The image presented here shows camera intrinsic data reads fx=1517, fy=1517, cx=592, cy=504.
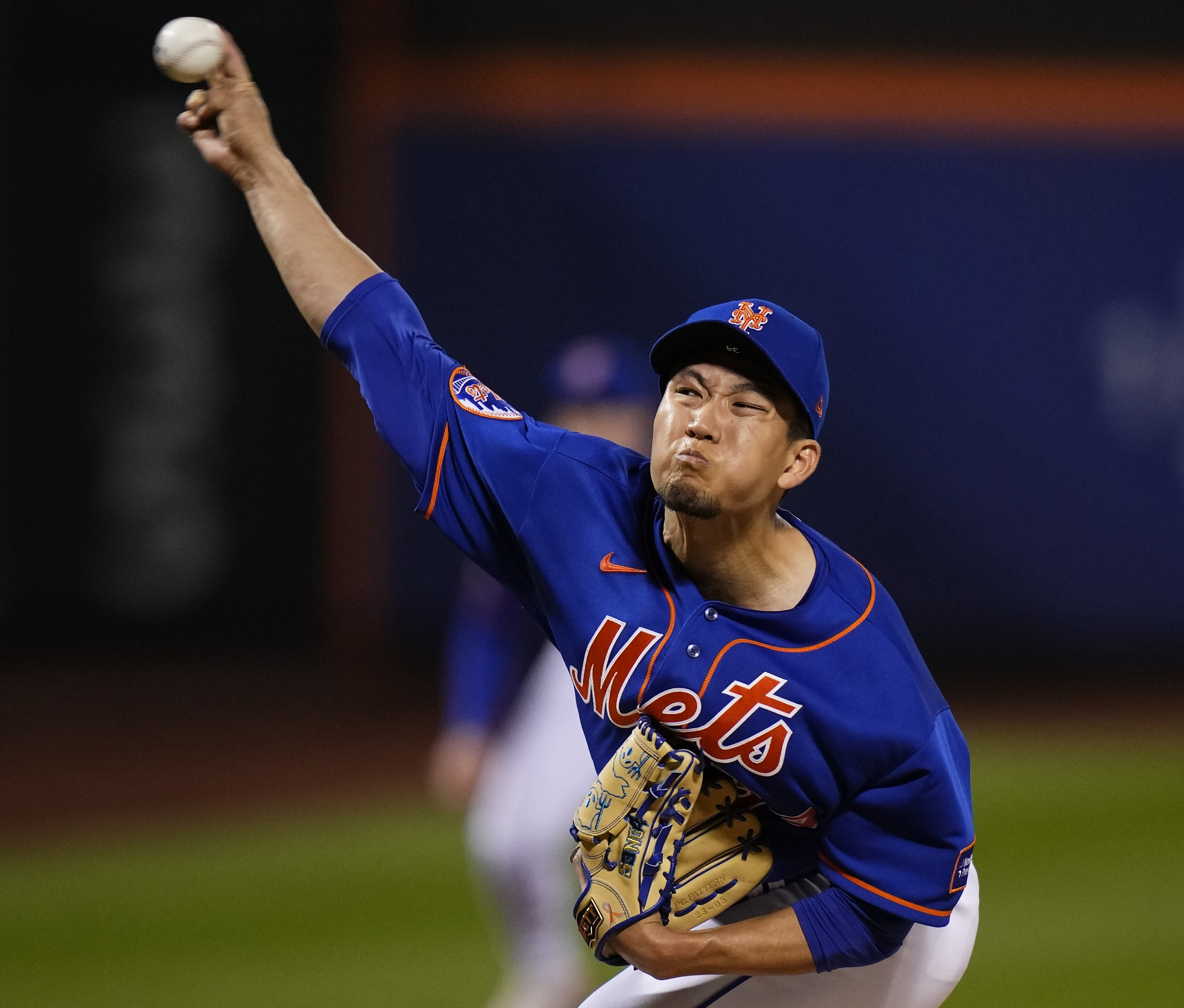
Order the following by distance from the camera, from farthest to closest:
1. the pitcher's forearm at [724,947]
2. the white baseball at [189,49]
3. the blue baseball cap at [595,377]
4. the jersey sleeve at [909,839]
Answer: the blue baseball cap at [595,377], the white baseball at [189,49], the pitcher's forearm at [724,947], the jersey sleeve at [909,839]

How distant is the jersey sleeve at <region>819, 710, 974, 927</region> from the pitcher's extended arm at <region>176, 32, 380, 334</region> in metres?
1.52

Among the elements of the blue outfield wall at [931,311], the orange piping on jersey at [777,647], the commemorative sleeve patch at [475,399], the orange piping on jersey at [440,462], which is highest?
the blue outfield wall at [931,311]

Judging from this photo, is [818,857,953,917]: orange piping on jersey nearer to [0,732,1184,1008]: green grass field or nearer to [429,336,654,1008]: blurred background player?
[429,336,654,1008]: blurred background player

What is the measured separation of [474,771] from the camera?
5301mm

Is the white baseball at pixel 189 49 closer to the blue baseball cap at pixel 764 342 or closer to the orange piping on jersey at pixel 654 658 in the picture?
the blue baseball cap at pixel 764 342

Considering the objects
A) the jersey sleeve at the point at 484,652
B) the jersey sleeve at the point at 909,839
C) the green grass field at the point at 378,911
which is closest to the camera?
the jersey sleeve at the point at 909,839

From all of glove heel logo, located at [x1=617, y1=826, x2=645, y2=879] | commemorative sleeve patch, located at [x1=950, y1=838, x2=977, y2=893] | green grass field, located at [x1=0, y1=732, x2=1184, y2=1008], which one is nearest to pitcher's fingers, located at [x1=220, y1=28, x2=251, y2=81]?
glove heel logo, located at [x1=617, y1=826, x2=645, y2=879]

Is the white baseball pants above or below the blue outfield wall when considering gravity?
below

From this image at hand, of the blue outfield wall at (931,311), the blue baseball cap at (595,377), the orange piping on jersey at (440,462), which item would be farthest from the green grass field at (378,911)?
the blue outfield wall at (931,311)

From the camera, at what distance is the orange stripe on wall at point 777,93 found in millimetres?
12023

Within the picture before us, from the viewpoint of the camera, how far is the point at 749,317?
9.75ft

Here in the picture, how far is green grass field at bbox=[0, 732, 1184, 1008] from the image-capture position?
574 centimetres

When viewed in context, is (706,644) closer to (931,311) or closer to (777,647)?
(777,647)

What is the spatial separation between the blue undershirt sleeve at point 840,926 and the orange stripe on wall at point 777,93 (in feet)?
31.9
